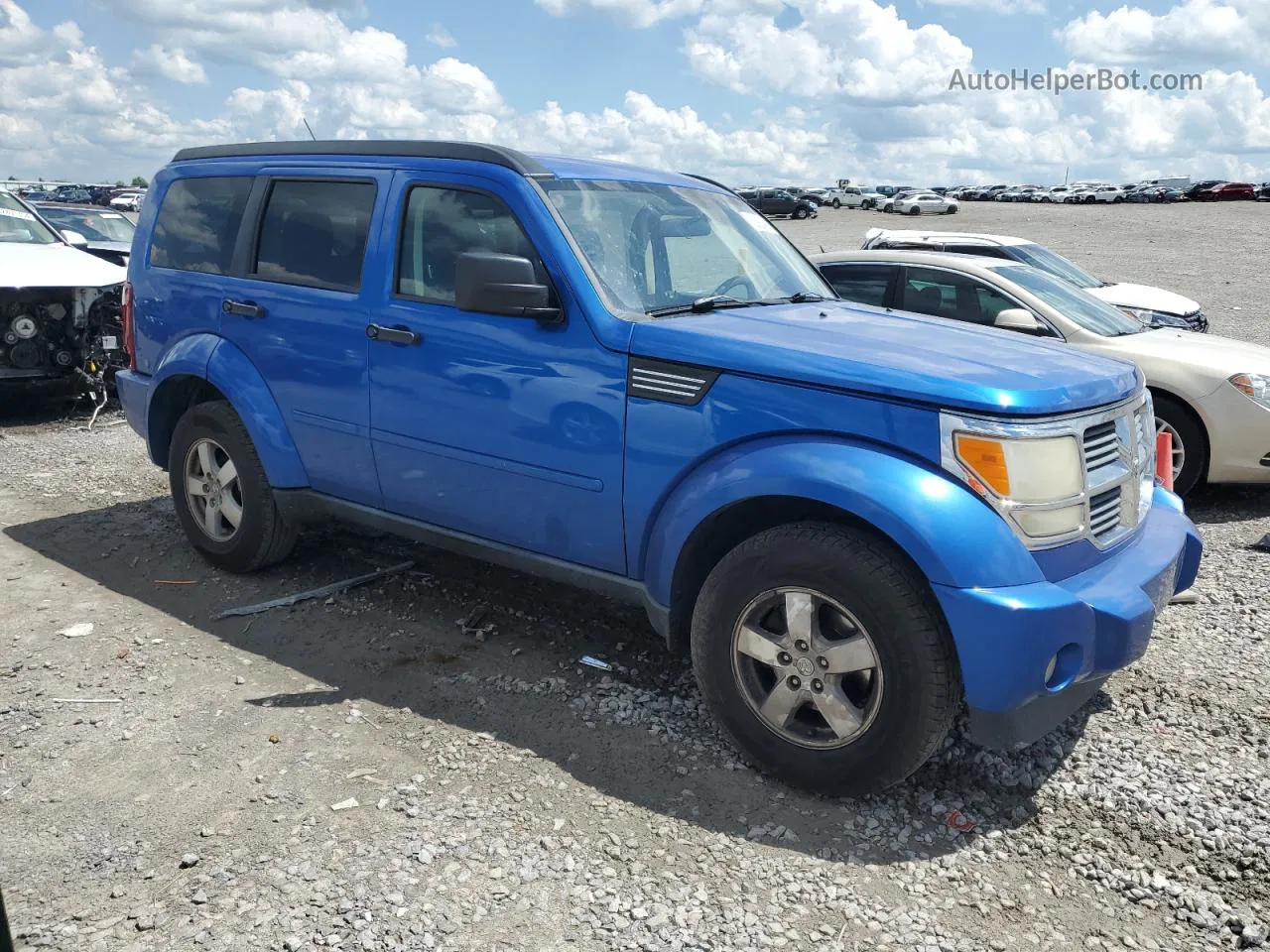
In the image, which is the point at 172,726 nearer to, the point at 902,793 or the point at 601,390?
the point at 601,390

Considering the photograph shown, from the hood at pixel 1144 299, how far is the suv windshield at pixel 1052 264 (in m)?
0.14

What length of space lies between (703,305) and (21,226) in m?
8.70

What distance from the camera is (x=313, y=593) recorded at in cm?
511

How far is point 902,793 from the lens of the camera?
11.3ft

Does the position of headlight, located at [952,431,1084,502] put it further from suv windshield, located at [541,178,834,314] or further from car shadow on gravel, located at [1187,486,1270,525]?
car shadow on gravel, located at [1187,486,1270,525]

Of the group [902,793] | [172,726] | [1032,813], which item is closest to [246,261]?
[172,726]

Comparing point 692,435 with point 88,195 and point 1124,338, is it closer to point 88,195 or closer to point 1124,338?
point 1124,338

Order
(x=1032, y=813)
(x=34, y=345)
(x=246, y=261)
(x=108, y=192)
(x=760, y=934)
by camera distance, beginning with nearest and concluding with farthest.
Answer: (x=760, y=934)
(x=1032, y=813)
(x=246, y=261)
(x=34, y=345)
(x=108, y=192)

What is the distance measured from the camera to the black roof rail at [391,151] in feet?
13.4

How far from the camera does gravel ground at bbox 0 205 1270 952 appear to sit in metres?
2.81

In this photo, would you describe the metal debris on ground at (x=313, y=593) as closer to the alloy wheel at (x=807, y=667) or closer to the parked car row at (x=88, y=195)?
the alloy wheel at (x=807, y=667)

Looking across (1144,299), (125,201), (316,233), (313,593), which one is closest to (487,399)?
(316,233)

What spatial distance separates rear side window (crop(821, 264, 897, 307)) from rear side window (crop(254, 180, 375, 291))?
4.28 m

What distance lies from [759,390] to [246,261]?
2827mm
